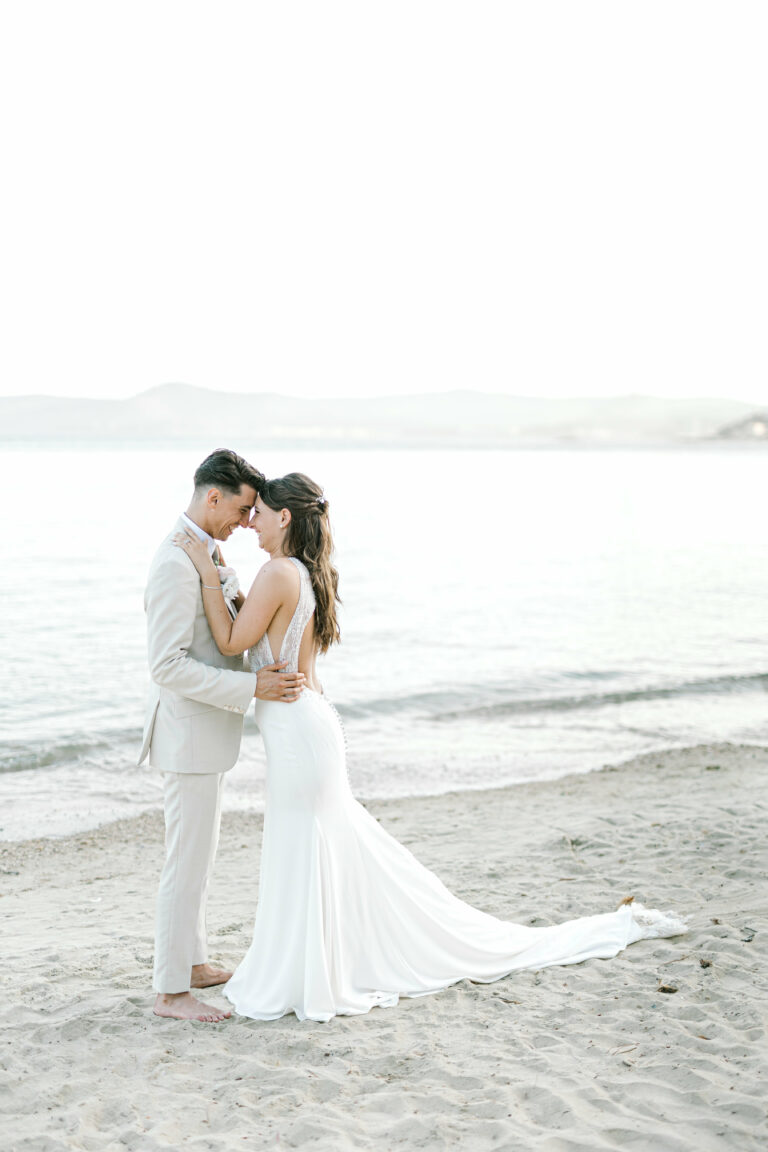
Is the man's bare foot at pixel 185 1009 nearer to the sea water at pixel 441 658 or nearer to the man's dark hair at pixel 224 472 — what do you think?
the man's dark hair at pixel 224 472

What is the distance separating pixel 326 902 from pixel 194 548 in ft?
5.60

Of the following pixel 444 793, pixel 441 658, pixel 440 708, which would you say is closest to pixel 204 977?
pixel 444 793

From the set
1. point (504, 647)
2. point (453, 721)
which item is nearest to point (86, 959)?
point (453, 721)

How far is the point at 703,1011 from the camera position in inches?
174

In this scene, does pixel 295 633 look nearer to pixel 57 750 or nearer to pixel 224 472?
pixel 224 472

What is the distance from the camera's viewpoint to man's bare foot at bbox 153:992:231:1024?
4.49 meters

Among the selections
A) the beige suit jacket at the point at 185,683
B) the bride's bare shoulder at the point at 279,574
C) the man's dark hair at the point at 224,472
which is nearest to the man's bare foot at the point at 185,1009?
the beige suit jacket at the point at 185,683

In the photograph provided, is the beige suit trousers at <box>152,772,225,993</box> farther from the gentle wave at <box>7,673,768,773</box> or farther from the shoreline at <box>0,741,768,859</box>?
the gentle wave at <box>7,673,768,773</box>

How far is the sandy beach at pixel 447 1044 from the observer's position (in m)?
3.58

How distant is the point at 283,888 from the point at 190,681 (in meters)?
1.06

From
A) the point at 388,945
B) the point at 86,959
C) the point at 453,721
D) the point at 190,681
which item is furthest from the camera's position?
the point at 453,721

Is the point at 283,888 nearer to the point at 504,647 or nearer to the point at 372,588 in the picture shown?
the point at 504,647

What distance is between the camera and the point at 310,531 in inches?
180

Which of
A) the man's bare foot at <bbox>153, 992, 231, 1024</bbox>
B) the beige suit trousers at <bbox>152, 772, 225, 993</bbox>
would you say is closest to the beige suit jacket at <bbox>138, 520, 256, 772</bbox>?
the beige suit trousers at <bbox>152, 772, 225, 993</bbox>
